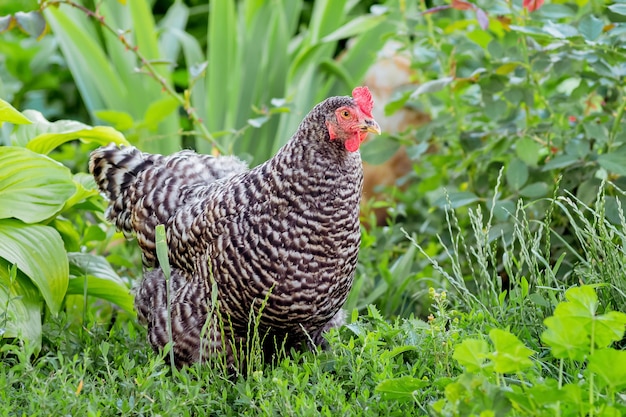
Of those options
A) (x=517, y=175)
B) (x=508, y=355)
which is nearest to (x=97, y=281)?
(x=517, y=175)

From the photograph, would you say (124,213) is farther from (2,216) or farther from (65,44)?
(65,44)

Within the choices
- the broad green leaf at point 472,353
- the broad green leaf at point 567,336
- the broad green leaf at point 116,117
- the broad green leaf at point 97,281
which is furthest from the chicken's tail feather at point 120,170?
the broad green leaf at point 567,336

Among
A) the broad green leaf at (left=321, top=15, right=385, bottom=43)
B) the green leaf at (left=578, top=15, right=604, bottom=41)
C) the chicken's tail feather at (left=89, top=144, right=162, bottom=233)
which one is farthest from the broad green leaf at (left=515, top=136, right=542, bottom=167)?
the broad green leaf at (left=321, top=15, right=385, bottom=43)

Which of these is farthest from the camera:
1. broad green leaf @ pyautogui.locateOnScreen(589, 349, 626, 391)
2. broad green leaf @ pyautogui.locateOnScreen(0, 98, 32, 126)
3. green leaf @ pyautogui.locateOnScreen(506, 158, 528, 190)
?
green leaf @ pyautogui.locateOnScreen(506, 158, 528, 190)

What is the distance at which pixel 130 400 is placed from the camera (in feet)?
6.73

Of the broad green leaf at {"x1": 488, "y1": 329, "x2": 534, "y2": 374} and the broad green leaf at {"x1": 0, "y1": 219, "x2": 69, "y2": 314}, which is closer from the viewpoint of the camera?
the broad green leaf at {"x1": 488, "y1": 329, "x2": 534, "y2": 374}

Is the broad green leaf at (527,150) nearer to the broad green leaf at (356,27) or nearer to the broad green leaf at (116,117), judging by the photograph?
the broad green leaf at (356,27)

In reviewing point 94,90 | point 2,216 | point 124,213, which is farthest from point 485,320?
point 94,90

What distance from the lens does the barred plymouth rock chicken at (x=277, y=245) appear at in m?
2.40

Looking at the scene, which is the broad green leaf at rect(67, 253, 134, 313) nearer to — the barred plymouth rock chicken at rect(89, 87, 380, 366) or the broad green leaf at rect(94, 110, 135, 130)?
the barred plymouth rock chicken at rect(89, 87, 380, 366)

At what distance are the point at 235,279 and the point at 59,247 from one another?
0.69m

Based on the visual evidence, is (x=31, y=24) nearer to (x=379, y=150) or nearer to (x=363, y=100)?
(x=363, y=100)

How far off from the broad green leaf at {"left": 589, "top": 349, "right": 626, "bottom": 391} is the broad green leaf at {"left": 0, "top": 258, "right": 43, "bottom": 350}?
161 centimetres

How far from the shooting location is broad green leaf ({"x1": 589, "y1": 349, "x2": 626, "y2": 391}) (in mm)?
1715
